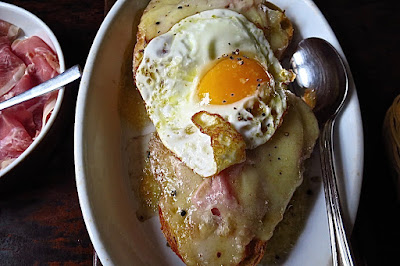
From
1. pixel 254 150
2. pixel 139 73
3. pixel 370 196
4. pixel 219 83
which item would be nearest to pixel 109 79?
pixel 139 73

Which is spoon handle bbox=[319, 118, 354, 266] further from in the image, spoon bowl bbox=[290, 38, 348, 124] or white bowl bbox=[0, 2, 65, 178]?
white bowl bbox=[0, 2, 65, 178]

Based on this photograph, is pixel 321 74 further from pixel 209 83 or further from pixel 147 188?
pixel 147 188

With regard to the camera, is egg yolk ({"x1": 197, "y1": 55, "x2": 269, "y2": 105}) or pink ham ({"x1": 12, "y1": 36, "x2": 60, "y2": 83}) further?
pink ham ({"x1": 12, "y1": 36, "x2": 60, "y2": 83})

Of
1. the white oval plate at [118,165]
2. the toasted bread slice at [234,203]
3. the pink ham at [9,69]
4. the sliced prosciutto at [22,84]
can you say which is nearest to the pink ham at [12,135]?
the sliced prosciutto at [22,84]

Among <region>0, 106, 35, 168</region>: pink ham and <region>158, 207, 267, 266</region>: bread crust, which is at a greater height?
<region>0, 106, 35, 168</region>: pink ham

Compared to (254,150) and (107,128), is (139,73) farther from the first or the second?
(254,150)

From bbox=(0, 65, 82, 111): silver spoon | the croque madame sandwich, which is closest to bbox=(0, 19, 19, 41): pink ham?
bbox=(0, 65, 82, 111): silver spoon

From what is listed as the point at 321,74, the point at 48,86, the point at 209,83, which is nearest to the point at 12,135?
the point at 48,86
